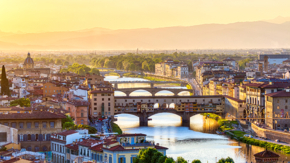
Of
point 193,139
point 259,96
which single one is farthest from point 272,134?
point 259,96

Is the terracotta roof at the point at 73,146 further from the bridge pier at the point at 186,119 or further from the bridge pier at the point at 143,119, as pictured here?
the bridge pier at the point at 186,119

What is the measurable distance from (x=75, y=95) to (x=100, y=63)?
3555 inches

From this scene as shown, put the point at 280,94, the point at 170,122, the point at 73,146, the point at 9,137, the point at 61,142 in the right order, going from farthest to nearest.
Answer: the point at 170,122 < the point at 280,94 < the point at 9,137 < the point at 61,142 < the point at 73,146

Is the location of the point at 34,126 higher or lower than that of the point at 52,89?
lower

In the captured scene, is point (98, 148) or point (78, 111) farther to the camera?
point (78, 111)

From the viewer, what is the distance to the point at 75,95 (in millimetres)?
34625

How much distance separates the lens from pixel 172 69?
290ft

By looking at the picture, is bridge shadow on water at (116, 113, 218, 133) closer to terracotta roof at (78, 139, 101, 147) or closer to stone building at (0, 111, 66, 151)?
stone building at (0, 111, 66, 151)

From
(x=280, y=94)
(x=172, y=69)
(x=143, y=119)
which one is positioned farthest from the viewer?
(x=172, y=69)

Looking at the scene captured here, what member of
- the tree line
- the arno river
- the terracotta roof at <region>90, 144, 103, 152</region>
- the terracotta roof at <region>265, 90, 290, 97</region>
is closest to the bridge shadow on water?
the arno river

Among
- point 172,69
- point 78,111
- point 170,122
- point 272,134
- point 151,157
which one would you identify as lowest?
point 170,122

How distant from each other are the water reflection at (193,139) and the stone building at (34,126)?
5.64m

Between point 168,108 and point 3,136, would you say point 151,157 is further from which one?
point 168,108

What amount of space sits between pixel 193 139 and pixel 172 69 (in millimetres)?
58065
